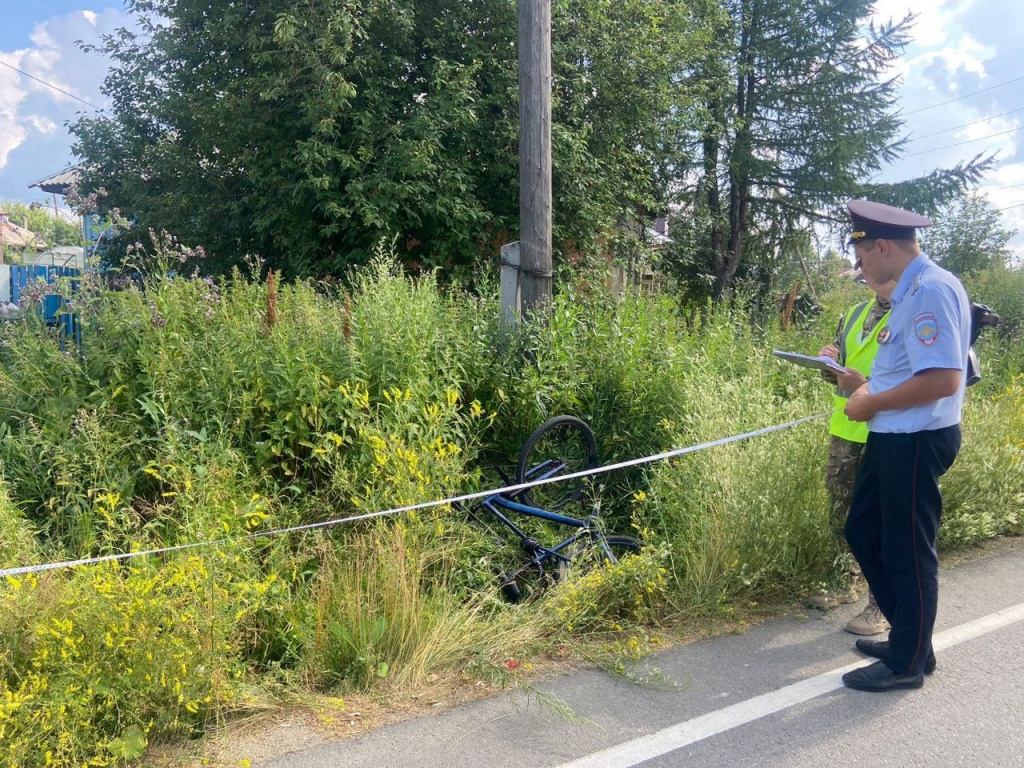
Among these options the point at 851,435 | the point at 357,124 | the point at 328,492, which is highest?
the point at 357,124

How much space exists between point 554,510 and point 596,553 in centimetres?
74

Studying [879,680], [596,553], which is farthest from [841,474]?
[596,553]

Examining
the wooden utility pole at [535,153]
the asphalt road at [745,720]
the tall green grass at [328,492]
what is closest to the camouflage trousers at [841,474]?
the tall green grass at [328,492]

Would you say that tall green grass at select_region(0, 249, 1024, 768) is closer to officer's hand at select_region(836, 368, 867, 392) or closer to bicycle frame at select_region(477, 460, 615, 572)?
bicycle frame at select_region(477, 460, 615, 572)

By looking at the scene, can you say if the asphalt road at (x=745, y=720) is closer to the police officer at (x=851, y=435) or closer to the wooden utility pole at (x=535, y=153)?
the police officer at (x=851, y=435)

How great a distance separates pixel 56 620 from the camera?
3.18 meters

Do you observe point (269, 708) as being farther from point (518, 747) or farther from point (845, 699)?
point (845, 699)

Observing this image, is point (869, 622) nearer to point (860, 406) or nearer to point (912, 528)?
point (912, 528)

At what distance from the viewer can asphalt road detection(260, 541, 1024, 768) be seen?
3.10m

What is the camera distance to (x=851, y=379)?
3.89 metres

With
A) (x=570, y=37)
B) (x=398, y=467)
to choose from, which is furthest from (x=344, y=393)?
(x=570, y=37)

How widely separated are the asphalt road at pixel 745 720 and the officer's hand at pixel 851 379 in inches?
54.2

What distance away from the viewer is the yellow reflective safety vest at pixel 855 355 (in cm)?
424

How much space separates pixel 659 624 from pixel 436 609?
1273 mm
